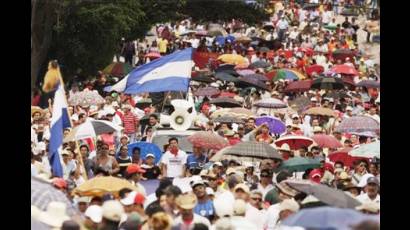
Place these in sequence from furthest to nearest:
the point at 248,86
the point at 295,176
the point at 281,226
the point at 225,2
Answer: the point at 225,2
the point at 248,86
the point at 295,176
the point at 281,226

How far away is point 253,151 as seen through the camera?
1577cm

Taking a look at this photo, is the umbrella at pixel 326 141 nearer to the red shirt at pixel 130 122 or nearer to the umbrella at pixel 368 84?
the red shirt at pixel 130 122

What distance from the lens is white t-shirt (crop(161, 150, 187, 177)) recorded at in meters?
16.3

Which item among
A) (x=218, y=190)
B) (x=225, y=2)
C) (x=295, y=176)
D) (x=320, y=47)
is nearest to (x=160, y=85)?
(x=295, y=176)

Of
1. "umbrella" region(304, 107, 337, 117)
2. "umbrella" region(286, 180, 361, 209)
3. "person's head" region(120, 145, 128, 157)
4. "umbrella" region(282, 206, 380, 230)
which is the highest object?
"umbrella" region(304, 107, 337, 117)

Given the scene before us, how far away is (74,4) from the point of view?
94.5ft

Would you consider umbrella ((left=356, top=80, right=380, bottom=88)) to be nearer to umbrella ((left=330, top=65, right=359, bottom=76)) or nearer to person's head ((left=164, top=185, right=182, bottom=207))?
umbrella ((left=330, top=65, right=359, bottom=76))

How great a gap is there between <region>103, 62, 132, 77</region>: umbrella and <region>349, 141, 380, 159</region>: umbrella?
17.2 m

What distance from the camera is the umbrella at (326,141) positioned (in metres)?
18.4

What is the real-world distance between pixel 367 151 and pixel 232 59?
1971 centimetres

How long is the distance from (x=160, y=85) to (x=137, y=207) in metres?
8.86

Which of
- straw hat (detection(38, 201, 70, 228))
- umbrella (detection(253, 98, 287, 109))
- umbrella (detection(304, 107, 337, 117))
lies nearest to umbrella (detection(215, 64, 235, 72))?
umbrella (detection(253, 98, 287, 109))

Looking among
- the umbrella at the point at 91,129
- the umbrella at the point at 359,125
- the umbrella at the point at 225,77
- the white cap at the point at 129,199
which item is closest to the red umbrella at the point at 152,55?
the umbrella at the point at 225,77

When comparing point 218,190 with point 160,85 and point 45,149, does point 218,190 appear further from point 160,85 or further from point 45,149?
point 160,85
